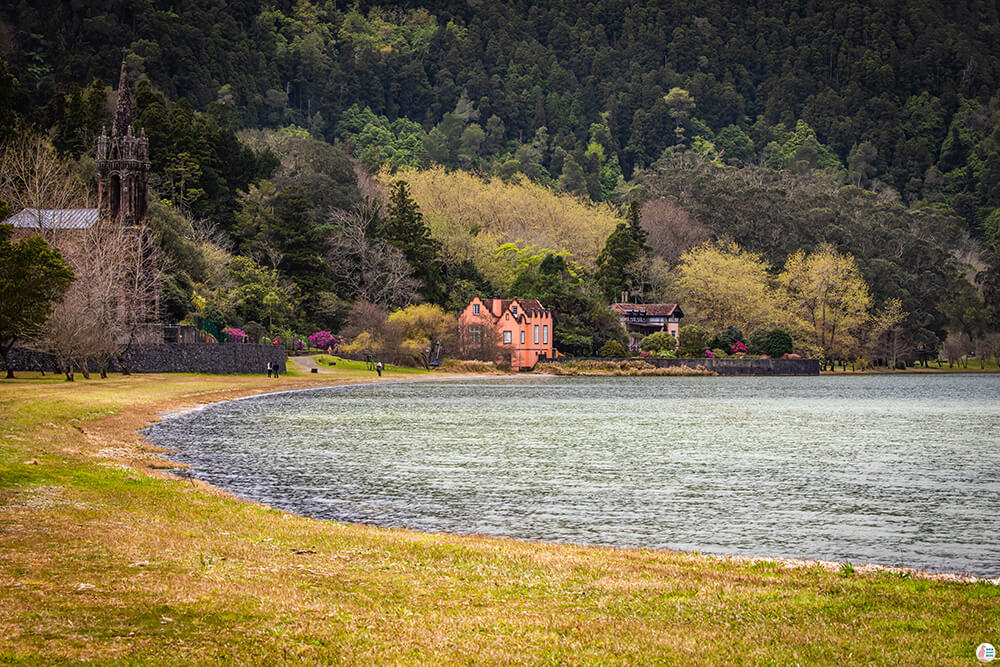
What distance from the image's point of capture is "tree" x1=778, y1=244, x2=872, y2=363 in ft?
440

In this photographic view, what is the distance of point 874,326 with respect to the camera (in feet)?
462

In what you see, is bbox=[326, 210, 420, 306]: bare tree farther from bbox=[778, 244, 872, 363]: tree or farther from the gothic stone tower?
bbox=[778, 244, 872, 363]: tree

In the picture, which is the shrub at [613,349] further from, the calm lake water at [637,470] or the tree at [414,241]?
the calm lake water at [637,470]

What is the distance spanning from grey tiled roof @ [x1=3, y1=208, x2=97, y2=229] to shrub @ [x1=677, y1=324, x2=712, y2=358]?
72.7 metres

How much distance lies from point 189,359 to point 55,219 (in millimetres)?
14959

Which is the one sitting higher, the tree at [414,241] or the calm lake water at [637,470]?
the tree at [414,241]

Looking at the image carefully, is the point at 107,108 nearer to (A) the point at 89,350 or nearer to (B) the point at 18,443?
(A) the point at 89,350

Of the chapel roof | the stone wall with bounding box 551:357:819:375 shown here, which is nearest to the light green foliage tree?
the stone wall with bounding box 551:357:819:375

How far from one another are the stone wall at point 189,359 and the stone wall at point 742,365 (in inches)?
1665

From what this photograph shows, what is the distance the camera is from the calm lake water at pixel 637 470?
76.8 ft

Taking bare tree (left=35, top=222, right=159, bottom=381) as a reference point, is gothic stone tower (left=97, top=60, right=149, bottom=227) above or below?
above

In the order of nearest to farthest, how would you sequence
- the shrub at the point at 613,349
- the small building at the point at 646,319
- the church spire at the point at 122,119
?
1. the church spire at the point at 122,119
2. the shrub at the point at 613,349
3. the small building at the point at 646,319

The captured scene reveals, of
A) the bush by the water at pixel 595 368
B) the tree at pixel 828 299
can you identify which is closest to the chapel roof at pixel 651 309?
the bush by the water at pixel 595 368

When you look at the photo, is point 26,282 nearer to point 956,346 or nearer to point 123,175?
point 123,175
